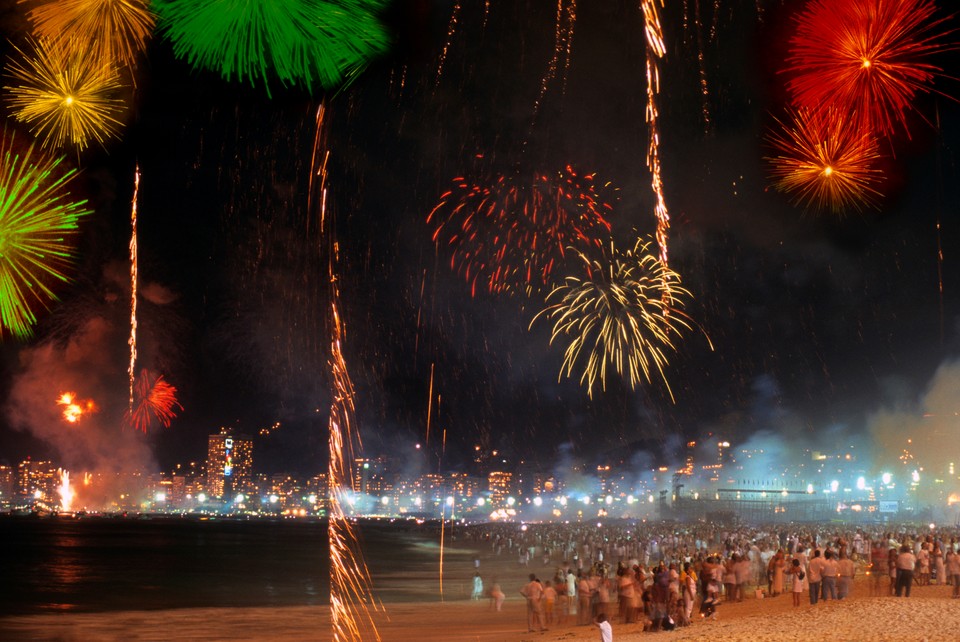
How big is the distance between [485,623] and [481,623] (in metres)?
0.14

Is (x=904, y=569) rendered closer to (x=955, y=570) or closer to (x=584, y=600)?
(x=955, y=570)

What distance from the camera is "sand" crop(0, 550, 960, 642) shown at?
1373cm

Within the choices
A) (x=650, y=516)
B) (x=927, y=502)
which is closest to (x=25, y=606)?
(x=927, y=502)

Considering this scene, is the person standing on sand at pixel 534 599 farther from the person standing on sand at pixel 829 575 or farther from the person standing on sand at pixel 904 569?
the person standing on sand at pixel 904 569

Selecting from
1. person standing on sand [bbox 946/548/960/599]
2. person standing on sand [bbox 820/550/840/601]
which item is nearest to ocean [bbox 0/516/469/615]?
person standing on sand [bbox 820/550/840/601]

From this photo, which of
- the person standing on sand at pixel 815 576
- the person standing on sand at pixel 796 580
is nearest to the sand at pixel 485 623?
the person standing on sand at pixel 796 580

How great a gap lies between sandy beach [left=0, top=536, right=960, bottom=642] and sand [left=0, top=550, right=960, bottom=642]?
19mm

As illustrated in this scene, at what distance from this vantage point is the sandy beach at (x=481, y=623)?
13.8 metres

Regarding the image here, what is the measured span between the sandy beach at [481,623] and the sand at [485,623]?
19mm

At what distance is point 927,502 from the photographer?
259 feet

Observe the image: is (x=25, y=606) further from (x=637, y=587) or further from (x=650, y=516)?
(x=650, y=516)

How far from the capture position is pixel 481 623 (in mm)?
23578

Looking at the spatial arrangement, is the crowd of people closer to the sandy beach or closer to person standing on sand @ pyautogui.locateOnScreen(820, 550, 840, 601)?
person standing on sand @ pyautogui.locateOnScreen(820, 550, 840, 601)

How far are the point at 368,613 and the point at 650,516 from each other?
100220 mm
